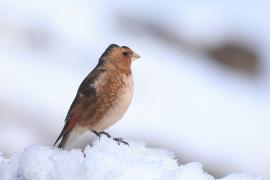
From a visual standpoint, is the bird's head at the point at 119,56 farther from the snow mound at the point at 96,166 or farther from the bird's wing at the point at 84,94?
the snow mound at the point at 96,166

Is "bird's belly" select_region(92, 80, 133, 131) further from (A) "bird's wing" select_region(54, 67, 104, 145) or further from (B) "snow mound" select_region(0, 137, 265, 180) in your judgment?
(B) "snow mound" select_region(0, 137, 265, 180)

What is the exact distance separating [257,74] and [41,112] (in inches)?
253

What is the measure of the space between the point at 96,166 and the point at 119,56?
266 centimetres

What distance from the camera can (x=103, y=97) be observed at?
4.90 meters

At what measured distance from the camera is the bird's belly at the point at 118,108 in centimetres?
472

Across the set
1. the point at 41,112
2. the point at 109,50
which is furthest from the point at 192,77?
the point at 109,50

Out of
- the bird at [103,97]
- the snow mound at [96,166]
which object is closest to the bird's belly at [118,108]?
the bird at [103,97]

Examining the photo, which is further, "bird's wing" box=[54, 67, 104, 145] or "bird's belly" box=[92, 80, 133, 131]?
"bird's wing" box=[54, 67, 104, 145]

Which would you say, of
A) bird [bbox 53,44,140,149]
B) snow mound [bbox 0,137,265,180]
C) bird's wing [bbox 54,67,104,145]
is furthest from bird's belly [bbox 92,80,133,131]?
snow mound [bbox 0,137,265,180]

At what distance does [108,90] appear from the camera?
16.0ft

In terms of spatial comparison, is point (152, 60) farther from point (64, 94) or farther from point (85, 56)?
point (64, 94)

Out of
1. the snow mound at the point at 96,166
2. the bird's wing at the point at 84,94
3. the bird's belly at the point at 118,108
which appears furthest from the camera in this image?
the bird's wing at the point at 84,94

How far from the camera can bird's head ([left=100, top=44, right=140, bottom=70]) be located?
4.95 metres

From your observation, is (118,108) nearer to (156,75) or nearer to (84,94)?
(84,94)
